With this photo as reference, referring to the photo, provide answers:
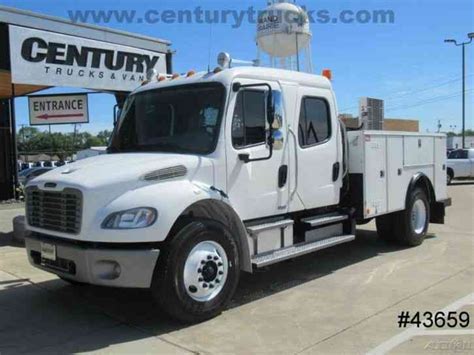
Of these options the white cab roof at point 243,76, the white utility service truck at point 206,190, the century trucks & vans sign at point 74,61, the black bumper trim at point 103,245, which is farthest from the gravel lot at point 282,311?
the century trucks & vans sign at point 74,61

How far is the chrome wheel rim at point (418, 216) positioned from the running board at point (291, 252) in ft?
7.30

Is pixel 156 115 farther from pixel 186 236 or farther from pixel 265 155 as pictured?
pixel 186 236

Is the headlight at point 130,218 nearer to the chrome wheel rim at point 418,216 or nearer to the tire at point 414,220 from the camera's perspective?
the tire at point 414,220

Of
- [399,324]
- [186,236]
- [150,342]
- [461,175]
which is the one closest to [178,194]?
[186,236]

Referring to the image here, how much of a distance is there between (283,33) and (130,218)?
58.2 ft

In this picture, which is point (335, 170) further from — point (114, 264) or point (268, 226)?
point (114, 264)

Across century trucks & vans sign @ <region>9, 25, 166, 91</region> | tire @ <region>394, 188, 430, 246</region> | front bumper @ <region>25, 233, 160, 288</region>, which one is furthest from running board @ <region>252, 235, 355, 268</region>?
century trucks & vans sign @ <region>9, 25, 166, 91</region>

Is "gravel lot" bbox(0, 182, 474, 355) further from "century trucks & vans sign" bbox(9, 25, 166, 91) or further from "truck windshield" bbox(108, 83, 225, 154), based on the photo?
"century trucks & vans sign" bbox(9, 25, 166, 91)

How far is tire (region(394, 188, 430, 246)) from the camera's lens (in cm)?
907

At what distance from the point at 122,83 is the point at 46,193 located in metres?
9.11

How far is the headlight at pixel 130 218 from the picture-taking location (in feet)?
16.6

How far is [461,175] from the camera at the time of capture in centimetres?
2503

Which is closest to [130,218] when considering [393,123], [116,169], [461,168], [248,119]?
[116,169]

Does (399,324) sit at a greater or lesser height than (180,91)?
lesser
